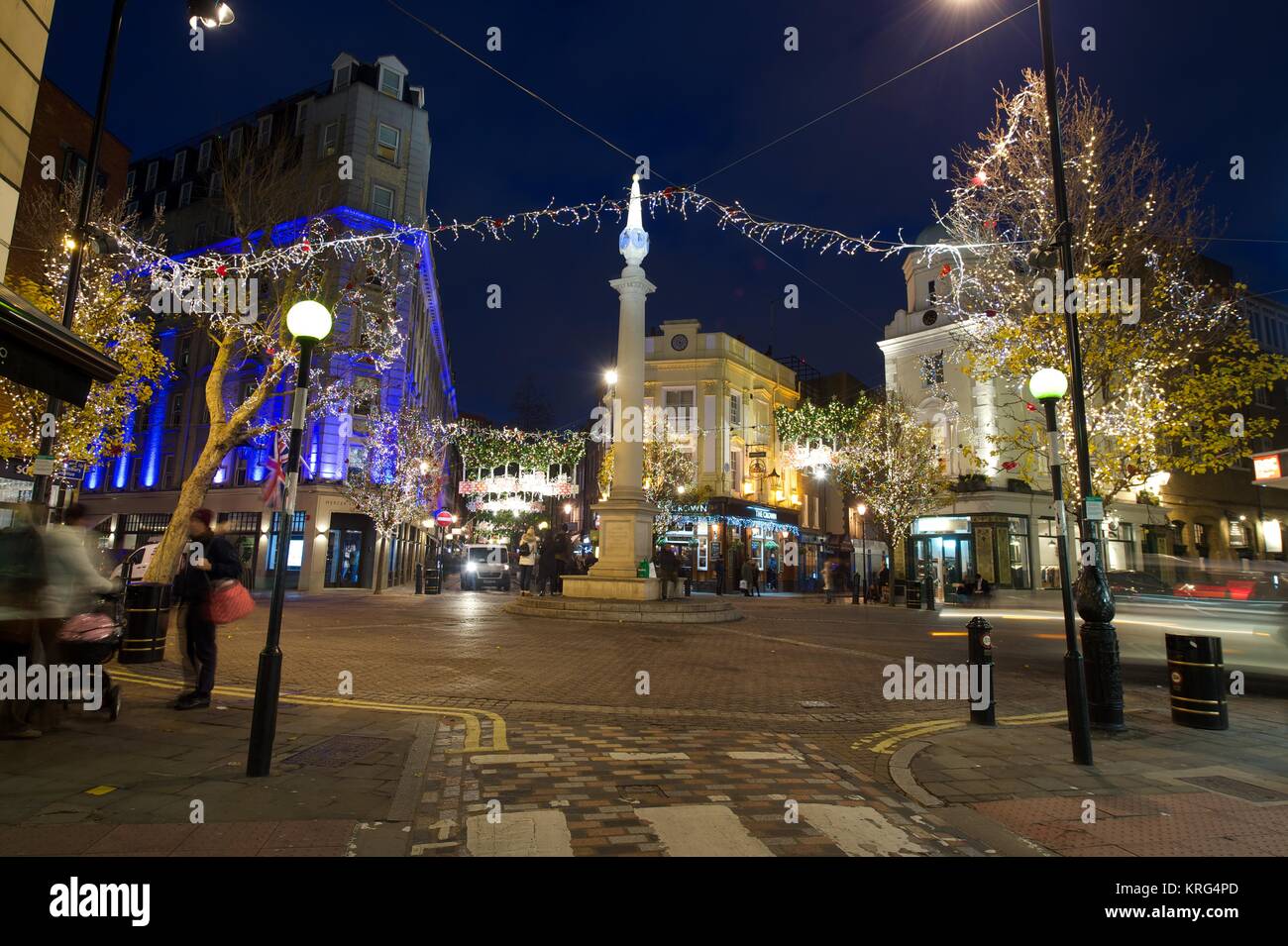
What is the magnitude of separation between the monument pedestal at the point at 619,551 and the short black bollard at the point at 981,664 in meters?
11.5

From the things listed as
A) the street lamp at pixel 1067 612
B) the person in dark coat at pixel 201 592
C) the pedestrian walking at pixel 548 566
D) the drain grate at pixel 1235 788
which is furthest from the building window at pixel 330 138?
the drain grate at pixel 1235 788

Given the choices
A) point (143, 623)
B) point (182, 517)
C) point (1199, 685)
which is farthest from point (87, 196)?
point (1199, 685)

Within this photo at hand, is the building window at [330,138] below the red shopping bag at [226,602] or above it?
above

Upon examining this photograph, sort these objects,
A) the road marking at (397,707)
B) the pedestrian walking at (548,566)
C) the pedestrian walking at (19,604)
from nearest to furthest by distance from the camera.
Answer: the pedestrian walking at (19,604) → the road marking at (397,707) → the pedestrian walking at (548,566)

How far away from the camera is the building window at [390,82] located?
117 feet

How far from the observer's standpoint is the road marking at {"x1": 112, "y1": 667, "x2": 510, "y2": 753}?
19.8ft

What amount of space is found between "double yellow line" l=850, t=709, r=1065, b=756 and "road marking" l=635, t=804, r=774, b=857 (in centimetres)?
266

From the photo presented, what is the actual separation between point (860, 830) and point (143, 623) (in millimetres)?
10021

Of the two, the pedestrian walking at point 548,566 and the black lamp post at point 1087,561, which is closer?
the black lamp post at point 1087,561

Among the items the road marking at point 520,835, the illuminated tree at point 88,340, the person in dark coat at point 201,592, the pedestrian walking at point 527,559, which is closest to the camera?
the road marking at point 520,835

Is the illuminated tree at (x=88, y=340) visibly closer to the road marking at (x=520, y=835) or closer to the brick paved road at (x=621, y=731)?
the brick paved road at (x=621, y=731)

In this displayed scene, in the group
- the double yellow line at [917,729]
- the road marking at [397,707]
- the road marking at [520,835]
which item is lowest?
the double yellow line at [917,729]

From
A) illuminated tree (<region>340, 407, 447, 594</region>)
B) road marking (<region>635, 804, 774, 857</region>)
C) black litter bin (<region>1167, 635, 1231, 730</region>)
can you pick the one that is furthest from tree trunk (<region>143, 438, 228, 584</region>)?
illuminated tree (<region>340, 407, 447, 594</region>)

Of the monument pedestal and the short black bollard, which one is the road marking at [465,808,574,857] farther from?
the monument pedestal
